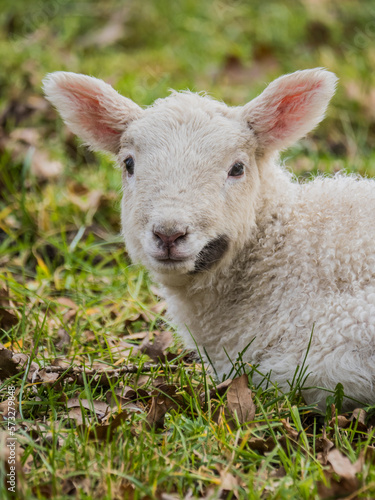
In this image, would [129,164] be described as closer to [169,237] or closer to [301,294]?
[169,237]

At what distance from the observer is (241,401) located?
3547 millimetres

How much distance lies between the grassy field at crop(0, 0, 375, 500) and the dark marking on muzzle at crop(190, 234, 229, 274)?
61cm

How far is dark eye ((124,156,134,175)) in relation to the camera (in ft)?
13.5

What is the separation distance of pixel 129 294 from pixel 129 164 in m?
1.64

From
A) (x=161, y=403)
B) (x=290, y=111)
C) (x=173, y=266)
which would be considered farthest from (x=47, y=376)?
(x=290, y=111)

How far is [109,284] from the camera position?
221 inches

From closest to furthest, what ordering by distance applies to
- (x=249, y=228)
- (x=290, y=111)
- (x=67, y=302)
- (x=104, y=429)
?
(x=104, y=429) → (x=249, y=228) → (x=290, y=111) → (x=67, y=302)

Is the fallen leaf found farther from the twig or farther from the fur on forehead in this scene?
the fur on forehead

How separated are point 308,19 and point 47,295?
7.39 metres

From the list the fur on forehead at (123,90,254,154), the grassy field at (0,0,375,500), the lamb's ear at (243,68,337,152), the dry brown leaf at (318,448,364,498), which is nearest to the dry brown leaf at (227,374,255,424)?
the grassy field at (0,0,375,500)

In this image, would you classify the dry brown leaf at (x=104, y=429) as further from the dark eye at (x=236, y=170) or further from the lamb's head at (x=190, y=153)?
the dark eye at (x=236, y=170)

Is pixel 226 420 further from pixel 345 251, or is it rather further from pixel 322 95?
pixel 322 95

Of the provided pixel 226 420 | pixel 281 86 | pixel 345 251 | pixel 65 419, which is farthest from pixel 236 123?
pixel 65 419

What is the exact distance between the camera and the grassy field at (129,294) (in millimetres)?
3004
